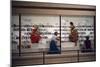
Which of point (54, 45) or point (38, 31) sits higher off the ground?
point (38, 31)

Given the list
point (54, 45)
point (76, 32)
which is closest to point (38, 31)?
point (54, 45)

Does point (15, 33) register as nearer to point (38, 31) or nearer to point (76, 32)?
point (38, 31)

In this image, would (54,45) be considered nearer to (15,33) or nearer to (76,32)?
(76,32)

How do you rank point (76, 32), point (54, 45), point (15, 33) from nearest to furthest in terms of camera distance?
point (15, 33) < point (54, 45) < point (76, 32)

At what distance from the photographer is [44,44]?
392cm

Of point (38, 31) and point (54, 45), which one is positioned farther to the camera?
point (54, 45)

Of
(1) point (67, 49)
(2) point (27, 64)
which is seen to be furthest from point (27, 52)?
(1) point (67, 49)

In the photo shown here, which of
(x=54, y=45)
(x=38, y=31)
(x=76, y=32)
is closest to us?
(x=38, y=31)

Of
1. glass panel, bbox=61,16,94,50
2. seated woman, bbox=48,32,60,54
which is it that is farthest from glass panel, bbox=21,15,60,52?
glass panel, bbox=61,16,94,50

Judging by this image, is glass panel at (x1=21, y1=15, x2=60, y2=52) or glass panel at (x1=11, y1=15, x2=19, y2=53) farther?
glass panel at (x1=21, y1=15, x2=60, y2=52)

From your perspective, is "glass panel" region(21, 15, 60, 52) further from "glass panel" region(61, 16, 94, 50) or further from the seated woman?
"glass panel" region(61, 16, 94, 50)

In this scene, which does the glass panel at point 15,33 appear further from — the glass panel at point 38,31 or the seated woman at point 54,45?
the seated woman at point 54,45

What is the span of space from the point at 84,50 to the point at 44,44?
38.0 inches

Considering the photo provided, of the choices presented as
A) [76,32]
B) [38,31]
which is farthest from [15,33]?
[76,32]
